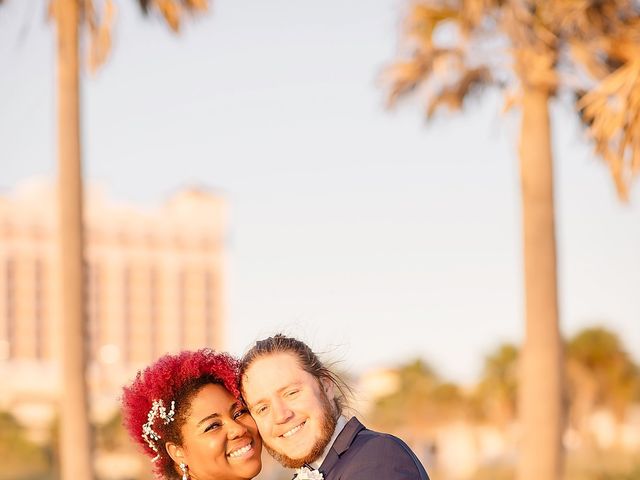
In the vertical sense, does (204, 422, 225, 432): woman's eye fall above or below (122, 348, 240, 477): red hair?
below

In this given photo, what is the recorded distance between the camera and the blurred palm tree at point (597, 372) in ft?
152

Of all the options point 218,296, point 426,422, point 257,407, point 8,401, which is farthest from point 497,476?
point 218,296

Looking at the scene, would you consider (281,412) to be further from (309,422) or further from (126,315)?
(126,315)

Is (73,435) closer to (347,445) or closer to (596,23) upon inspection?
(596,23)

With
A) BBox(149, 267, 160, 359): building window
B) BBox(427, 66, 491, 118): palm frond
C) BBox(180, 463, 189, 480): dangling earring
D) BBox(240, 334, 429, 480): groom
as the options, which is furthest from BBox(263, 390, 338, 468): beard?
BBox(149, 267, 160, 359): building window

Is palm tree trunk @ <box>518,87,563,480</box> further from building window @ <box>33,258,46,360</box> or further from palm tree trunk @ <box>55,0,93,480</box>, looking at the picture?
building window @ <box>33,258,46,360</box>

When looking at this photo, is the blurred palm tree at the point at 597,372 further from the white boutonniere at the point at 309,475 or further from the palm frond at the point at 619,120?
the white boutonniere at the point at 309,475

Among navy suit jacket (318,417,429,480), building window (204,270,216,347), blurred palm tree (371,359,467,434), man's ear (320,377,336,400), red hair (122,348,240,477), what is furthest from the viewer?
building window (204,270,216,347)

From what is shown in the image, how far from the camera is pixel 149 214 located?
474 feet

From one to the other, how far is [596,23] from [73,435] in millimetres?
6451

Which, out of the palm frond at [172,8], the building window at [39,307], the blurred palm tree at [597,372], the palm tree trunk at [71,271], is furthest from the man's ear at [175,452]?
the building window at [39,307]

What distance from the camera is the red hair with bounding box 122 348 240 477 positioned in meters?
3.98

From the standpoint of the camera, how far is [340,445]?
362cm

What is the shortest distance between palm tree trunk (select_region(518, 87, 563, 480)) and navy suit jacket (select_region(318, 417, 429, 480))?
861 cm
